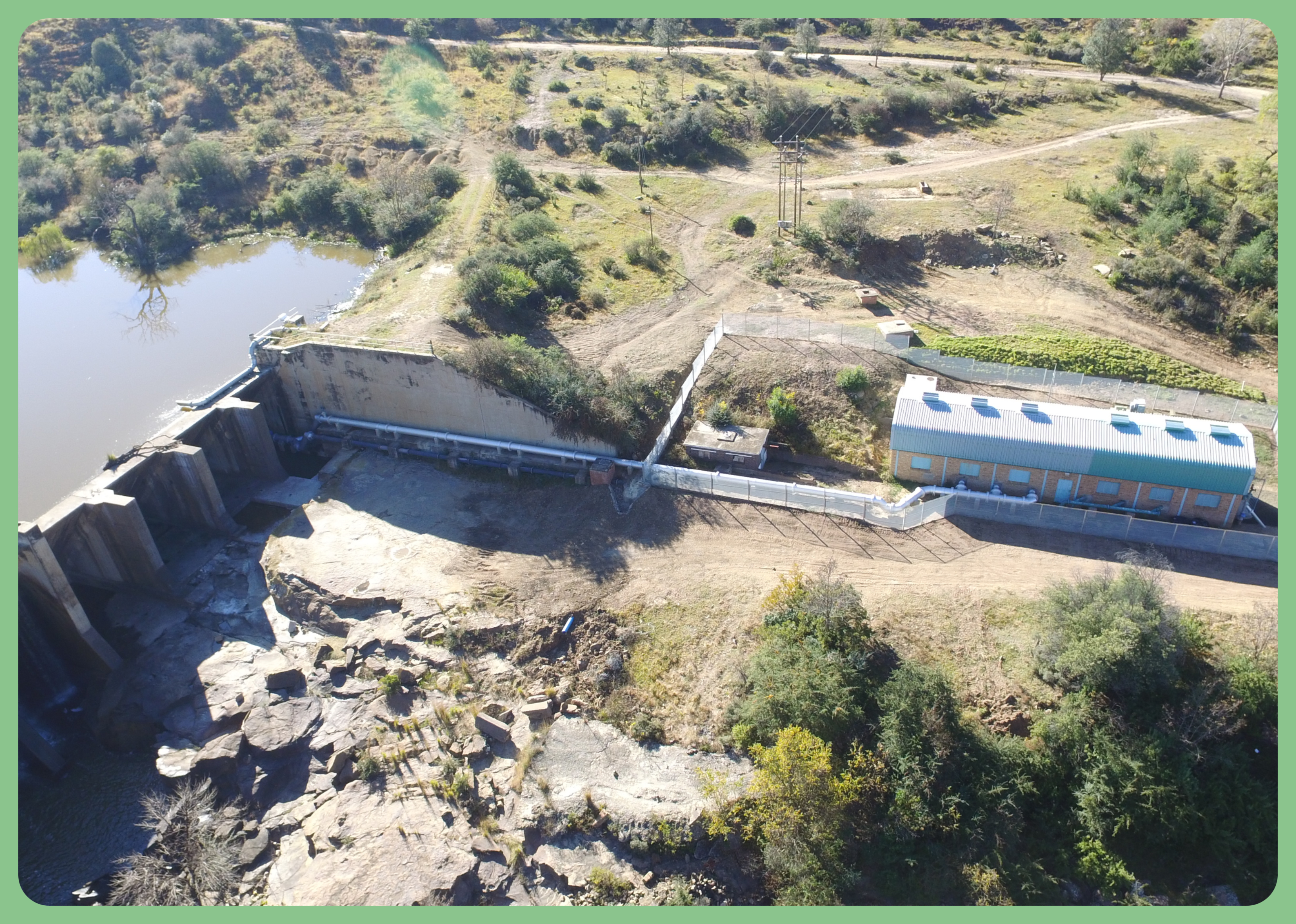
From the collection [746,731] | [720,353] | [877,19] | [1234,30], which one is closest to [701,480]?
[720,353]

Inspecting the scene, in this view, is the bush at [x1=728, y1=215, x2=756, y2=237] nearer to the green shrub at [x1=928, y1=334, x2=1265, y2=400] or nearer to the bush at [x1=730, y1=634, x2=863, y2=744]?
the green shrub at [x1=928, y1=334, x2=1265, y2=400]

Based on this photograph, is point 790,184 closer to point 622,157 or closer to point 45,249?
point 622,157

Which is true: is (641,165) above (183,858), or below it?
above

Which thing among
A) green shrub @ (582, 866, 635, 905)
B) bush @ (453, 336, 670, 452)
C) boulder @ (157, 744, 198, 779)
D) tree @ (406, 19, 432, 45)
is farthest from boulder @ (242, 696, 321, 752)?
tree @ (406, 19, 432, 45)

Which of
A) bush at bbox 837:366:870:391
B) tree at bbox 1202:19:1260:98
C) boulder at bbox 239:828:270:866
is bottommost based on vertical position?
boulder at bbox 239:828:270:866

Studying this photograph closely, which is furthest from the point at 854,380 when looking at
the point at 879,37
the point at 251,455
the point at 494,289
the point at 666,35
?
the point at 879,37

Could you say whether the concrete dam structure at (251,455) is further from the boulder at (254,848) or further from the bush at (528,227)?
the bush at (528,227)
